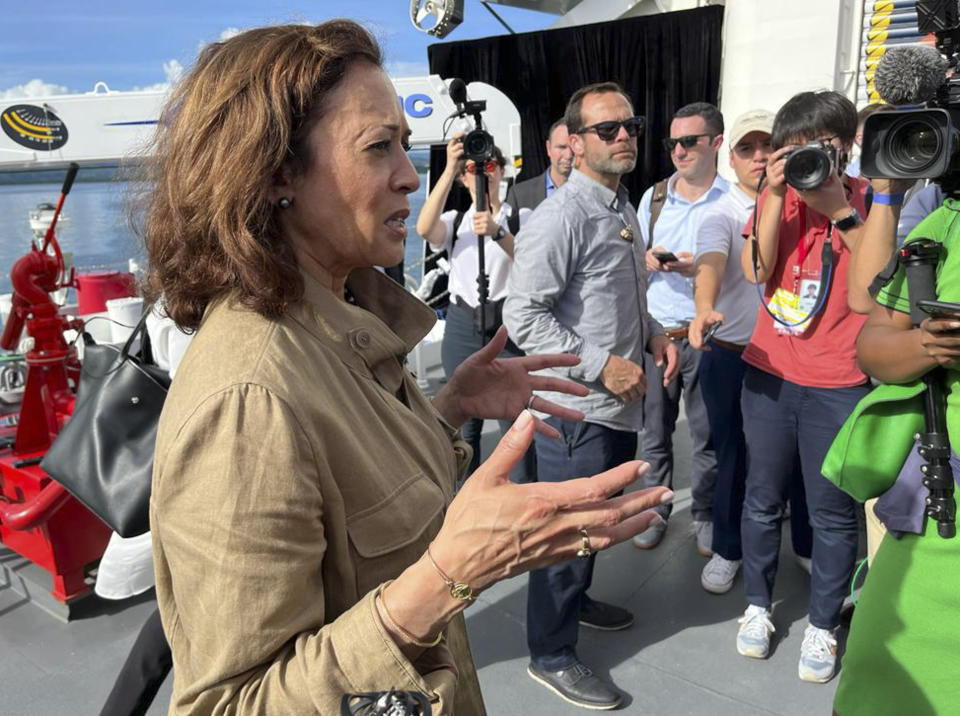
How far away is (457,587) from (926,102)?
4.24ft

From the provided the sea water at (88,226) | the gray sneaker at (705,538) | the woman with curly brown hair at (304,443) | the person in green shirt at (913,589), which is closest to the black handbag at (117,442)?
the sea water at (88,226)

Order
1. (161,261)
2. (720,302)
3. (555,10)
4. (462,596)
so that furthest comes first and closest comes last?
(555,10) → (720,302) → (161,261) → (462,596)

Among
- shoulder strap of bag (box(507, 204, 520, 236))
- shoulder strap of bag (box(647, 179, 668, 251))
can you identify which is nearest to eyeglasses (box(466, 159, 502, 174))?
shoulder strap of bag (box(507, 204, 520, 236))

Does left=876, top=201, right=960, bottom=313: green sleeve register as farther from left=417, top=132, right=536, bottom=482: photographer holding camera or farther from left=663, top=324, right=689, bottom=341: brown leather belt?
left=417, top=132, right=536, bottom=482: photographer holding camera

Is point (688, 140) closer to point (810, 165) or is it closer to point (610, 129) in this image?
point (610, 129)

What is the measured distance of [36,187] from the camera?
21.2 ft

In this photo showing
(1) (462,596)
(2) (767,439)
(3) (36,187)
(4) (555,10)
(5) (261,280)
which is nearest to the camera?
(1) (462,596)

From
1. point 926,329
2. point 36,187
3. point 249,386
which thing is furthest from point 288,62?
point 36,187

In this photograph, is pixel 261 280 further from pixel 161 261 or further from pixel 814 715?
pixel 814 715

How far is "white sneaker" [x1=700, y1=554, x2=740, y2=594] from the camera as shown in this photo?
292 centimetres

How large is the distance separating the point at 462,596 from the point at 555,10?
13308mm

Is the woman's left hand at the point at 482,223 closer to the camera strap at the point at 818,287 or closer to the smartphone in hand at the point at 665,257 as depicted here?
the smartphone in hand at the point at 665,257

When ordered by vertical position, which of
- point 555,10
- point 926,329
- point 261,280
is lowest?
point 926,329

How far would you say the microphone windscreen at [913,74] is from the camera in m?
1.34
